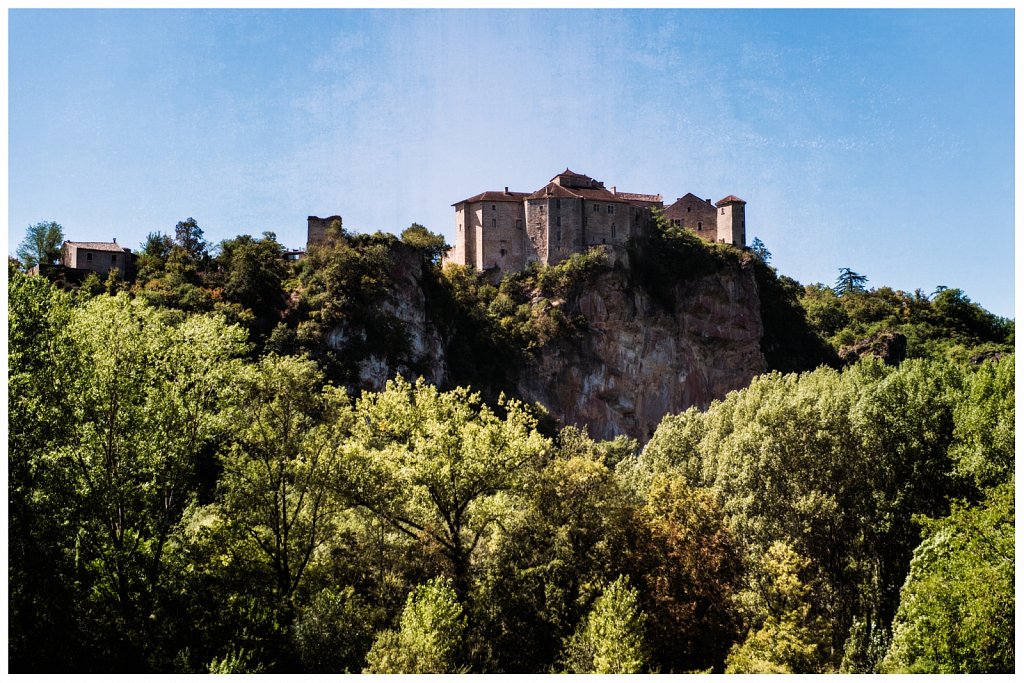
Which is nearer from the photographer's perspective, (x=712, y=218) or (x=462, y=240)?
(x=462, y=240)

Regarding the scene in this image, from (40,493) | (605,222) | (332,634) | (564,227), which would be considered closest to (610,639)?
(332,634)

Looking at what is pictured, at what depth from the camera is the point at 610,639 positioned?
23141 mm

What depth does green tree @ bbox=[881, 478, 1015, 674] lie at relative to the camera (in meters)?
21.8

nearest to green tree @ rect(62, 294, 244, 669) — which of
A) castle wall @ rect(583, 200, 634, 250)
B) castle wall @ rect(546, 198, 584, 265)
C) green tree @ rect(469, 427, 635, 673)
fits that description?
green tree @ rect(469, 427, 635, 673)

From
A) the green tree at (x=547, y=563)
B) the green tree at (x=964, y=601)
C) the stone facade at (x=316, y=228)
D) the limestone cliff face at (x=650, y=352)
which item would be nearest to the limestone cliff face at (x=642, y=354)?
the limestone cliff face at (x=650, y=352)

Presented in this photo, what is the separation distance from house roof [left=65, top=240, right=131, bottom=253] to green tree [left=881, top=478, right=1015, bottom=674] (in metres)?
49.4

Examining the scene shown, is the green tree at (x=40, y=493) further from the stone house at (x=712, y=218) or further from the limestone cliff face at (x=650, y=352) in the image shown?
the stone house at (x=712, y=218)

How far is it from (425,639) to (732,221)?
7415 cm

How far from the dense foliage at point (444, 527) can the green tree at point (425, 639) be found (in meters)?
0.06

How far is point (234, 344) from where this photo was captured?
24.4m

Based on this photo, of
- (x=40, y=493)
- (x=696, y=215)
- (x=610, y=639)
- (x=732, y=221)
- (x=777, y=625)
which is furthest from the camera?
(x=696, y=215)

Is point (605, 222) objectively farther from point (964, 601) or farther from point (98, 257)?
point (964, 601)

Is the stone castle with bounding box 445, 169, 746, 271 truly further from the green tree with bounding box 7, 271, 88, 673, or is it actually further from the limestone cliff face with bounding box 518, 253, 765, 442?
the green tree with bounding box 7, 271, 88, 673

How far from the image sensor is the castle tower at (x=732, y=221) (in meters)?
91.5
